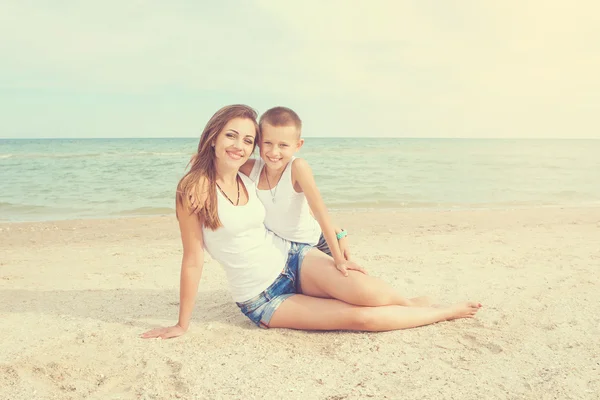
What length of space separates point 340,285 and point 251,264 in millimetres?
677

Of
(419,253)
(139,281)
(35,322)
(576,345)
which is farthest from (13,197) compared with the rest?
(576,345)

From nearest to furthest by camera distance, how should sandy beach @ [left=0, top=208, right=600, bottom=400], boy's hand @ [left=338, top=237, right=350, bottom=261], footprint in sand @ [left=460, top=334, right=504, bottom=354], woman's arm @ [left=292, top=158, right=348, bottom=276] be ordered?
1. sandy beach @ [left=0, top=208, right=600, bottom=400]
2. footprint in sand @ [left=460, top=334, right=504, bottom=354]
3. woman's arm @ [left=292, top=158, right=348, bottom=276]
4. boy's hand @ [left=338, top=237, right=350, bottom=261]

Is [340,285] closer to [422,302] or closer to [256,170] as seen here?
[422,302]

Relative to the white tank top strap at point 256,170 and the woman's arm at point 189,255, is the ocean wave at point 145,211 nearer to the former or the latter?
the white tank top strap at point 256,170

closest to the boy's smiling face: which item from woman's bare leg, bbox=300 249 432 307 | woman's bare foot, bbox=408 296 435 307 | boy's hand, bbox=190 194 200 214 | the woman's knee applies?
boy's hand, bbox=190 194 200 214

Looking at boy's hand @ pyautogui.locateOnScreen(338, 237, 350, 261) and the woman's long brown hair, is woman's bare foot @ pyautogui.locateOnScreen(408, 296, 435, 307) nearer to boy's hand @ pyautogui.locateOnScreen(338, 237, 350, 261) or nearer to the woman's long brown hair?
boy's hand @ pyautogui.locateOnScreen(338, 237, 350, 261)

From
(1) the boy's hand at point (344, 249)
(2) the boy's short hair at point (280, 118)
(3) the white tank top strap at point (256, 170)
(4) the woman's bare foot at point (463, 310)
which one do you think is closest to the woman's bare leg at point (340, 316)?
(4) the woman's bare foot at point (463, 310)

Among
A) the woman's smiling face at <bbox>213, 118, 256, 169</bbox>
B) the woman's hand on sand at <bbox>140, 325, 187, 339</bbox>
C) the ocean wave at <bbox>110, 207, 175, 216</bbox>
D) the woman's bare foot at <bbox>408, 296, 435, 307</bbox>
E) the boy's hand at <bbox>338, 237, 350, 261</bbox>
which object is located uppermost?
the woman's smiling face at <bbox>213, 118, 256, 169</bbox>

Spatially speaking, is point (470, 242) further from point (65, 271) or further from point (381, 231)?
point (65, 271)

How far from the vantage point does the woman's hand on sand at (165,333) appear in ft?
11.5

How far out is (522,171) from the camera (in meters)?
21.0

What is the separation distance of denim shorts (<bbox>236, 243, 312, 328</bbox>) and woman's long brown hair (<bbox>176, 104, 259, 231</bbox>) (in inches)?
26.2

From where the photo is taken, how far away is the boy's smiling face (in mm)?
3561

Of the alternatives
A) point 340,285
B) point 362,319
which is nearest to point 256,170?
point 340,285
